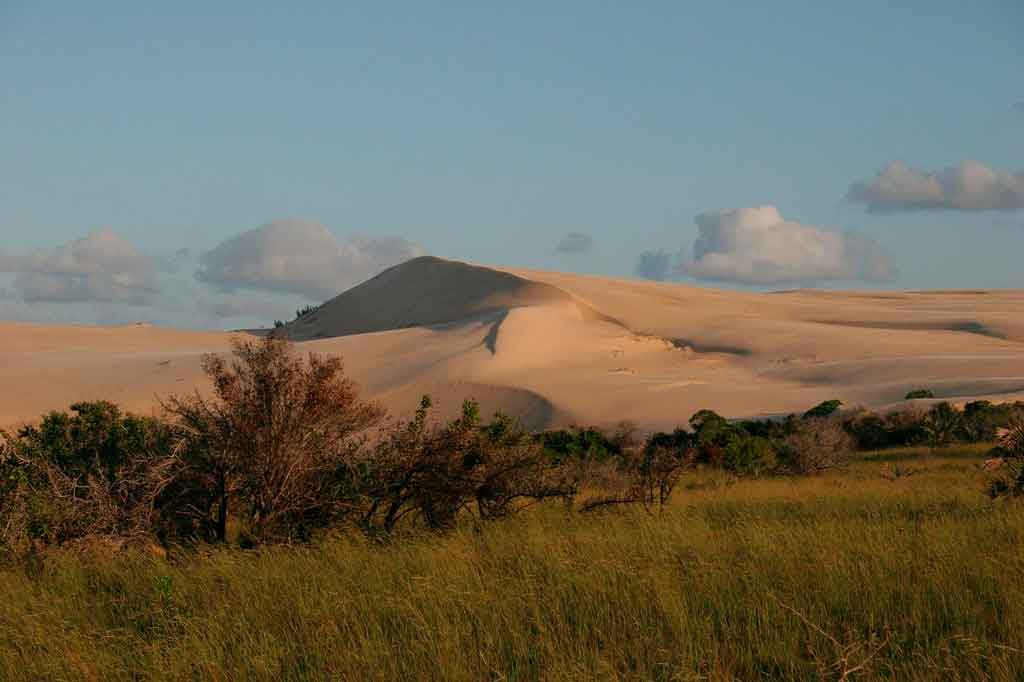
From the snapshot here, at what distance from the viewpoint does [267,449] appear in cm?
867

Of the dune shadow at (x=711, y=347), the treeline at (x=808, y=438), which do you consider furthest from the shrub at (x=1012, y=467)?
the dune shadow at (x=711, y=347)

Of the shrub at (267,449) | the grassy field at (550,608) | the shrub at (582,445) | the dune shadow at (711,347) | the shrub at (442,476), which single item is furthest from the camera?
the dune shadow at (711,347)

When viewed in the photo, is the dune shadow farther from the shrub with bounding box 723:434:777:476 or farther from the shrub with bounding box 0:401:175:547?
the shrub with bounding box 0:401:175:547

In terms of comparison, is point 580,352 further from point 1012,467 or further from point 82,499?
point 82,499

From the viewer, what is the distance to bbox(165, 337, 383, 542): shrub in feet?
28.3

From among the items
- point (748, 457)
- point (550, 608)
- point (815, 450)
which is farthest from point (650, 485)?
point (815, 450)

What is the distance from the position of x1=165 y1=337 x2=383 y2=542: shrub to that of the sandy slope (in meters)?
28.1

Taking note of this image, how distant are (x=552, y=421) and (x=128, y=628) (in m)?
32.7

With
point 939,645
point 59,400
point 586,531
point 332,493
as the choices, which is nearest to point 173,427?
point 332,493

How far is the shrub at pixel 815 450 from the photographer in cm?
2173

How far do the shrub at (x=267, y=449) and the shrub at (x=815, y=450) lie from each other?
14.4m

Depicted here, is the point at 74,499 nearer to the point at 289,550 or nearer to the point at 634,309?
the point at 289,550

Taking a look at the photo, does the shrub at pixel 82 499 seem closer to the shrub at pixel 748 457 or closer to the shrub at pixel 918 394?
the shrub at pixel 748 457

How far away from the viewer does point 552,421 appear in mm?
39062
